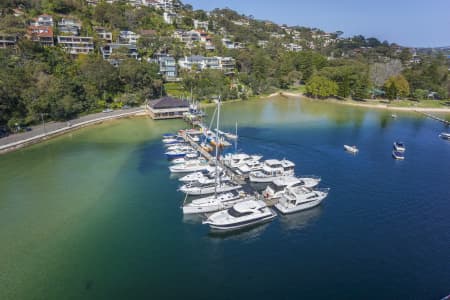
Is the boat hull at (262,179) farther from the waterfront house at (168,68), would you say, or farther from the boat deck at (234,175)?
the waterfront house at (168,68)

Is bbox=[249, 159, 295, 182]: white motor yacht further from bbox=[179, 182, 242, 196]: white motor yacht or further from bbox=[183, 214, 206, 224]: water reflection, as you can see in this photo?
bbox=[183, 214, 206, 224]: water reflection

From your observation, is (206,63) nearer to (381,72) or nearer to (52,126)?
(52,126)

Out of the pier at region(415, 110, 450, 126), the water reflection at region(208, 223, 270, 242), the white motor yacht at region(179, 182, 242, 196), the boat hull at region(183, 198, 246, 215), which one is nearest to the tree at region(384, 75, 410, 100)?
the pier at region(415, 110, 450, 126)

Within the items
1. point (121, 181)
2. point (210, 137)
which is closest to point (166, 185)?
point (121, 181)

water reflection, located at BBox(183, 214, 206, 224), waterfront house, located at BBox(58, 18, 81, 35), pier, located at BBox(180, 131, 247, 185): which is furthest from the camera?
waterfront house, located at BBox(58, 18, 81, 35)

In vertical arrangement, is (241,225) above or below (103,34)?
below

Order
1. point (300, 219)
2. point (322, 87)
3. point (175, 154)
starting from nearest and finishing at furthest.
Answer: point (300, 219)
point (175, 154)
point (322, 87)

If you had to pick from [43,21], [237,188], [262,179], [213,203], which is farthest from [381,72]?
[43,21]
